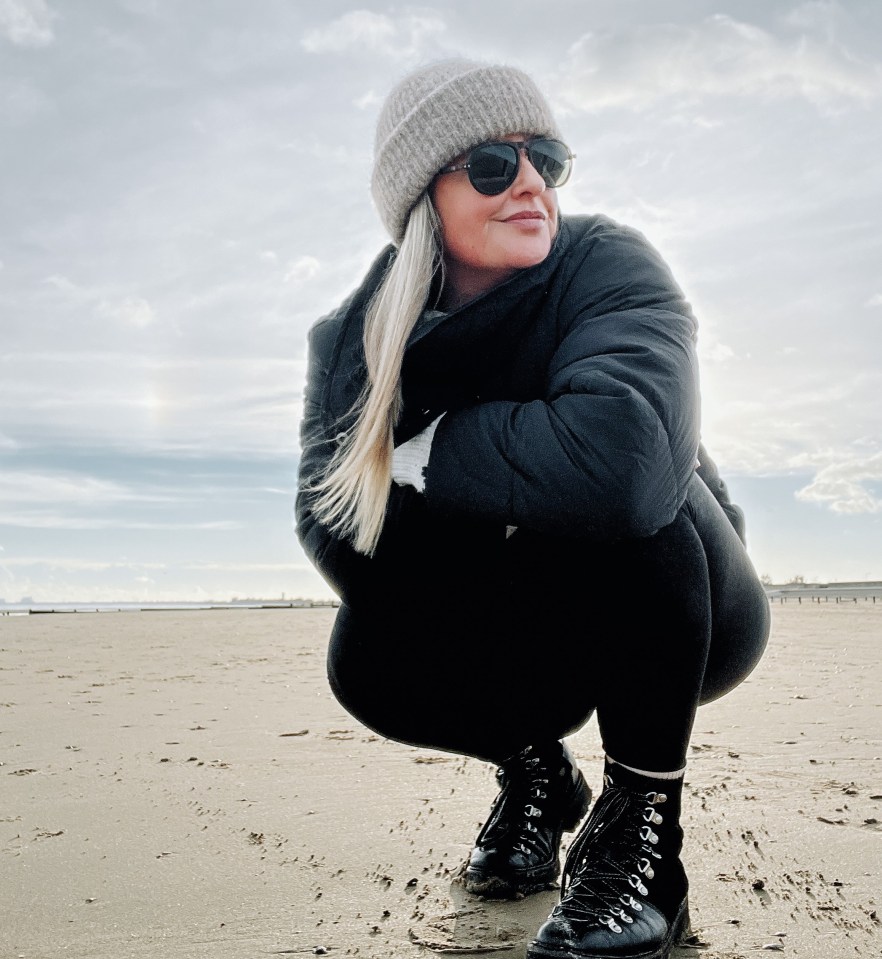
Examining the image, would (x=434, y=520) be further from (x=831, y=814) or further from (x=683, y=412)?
(x=831, y=814)

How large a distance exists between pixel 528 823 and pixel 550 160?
4.81 feet

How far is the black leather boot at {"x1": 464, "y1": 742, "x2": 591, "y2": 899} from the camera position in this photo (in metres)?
1.88

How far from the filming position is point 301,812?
2.52 metres

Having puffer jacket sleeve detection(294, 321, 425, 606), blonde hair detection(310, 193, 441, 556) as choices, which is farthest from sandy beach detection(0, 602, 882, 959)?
blonde hair detection(310, 193, 441, 556)

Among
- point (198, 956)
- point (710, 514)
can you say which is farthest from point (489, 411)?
point (198, 956)

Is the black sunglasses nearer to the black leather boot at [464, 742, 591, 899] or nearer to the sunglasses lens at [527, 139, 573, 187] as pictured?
the sunglasses lens at [527, 139, 573, 187]

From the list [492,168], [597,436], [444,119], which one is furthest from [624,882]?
[444,119]

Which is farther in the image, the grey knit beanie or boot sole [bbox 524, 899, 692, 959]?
the grey knit beanie

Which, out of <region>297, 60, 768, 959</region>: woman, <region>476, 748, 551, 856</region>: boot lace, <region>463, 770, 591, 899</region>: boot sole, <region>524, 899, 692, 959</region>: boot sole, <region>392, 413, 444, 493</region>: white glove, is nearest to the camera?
<region>524, 899, 692, 959</region>: boot sole

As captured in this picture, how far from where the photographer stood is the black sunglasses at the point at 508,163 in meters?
1.91

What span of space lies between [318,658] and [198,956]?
6.57m

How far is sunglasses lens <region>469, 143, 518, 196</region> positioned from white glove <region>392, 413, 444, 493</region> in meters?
0.52

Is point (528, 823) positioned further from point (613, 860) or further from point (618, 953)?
point (618, 953)

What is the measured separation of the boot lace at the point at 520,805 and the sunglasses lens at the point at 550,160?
1.29m
